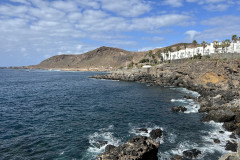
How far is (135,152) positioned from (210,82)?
61391 mm

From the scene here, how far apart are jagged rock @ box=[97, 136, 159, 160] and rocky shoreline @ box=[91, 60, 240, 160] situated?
6.15 metres

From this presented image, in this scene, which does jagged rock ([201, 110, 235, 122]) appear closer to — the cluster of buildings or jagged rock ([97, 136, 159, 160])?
jagged rock ([97, 136, 159, 160])

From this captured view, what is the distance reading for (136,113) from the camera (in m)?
38.7

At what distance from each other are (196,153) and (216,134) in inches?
325

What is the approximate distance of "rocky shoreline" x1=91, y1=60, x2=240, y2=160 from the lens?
31.8 m

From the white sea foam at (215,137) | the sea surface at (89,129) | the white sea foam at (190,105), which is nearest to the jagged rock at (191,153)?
the sea surface at (89,129)

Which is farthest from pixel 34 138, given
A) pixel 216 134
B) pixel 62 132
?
→ pixel 216 134

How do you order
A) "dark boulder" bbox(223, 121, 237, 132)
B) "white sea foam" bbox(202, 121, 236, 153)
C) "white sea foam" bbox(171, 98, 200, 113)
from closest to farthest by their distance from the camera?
"white sea foam" bbox(202, 121, 236, 153) → "dark boulder" bbox(223, 121, 237, 132) → "white sea foam" bbox(171, 98, 200, 113)

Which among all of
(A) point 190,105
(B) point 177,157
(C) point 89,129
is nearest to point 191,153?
(B) point 177,157

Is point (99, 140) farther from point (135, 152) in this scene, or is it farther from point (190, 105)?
point (190, 105)

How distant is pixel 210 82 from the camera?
217 feet

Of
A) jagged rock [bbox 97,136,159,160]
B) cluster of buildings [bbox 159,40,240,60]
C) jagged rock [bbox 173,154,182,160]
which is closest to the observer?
jagged rock [bbox 97,136,159,160]

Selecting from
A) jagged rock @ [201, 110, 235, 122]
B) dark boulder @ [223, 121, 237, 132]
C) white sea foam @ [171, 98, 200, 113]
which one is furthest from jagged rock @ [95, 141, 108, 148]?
white sea foam @ [171, 98, 200, 113]

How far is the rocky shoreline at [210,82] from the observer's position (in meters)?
31.8
